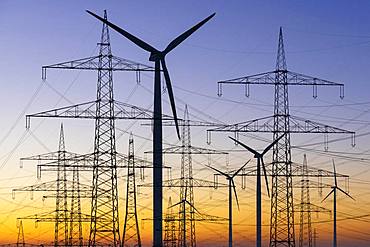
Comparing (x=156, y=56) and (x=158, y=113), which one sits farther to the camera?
(x=156, y=56)

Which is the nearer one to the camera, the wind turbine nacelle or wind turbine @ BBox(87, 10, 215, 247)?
wind turbine @ BBox(87, 10, 215, 247)

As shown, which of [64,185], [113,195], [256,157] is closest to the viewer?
[113,195]

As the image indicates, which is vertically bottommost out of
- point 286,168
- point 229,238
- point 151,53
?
point 229,238

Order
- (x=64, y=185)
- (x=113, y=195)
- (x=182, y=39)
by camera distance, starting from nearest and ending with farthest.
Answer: (x=113, y=195)
(x=182, y=39)
(x=64, y=185)

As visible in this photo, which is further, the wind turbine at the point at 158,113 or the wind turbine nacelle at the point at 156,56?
the wind turbine nacelle at the point at 156,56

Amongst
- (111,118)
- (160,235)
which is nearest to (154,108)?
(111,118)

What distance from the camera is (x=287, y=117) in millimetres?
98500

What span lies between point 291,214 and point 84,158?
20.5m

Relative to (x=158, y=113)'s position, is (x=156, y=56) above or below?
above

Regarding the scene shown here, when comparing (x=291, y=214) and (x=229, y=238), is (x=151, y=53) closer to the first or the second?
(x=291, y=214)

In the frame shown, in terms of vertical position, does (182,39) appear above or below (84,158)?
above

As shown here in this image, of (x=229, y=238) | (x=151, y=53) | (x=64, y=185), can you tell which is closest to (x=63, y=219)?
(x=64, y=185)

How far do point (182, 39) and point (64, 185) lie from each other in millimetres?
28971

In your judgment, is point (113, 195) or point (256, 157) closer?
point (113, 195)
